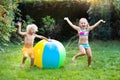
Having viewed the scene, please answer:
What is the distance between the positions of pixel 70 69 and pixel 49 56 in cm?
55

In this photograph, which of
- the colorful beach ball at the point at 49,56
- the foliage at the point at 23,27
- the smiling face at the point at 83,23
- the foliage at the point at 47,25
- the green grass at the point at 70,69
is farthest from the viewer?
the foliage at the point at 47,25

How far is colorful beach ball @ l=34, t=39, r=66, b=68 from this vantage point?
8.32 meters

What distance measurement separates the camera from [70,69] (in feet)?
27.3

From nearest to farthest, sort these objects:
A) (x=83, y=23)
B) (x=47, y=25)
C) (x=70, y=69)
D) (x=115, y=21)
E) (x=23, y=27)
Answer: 1. (x=70, y=69)
2. (x=83, y=23)
3. (x=115, y=21)
4. (x=23, y=27)
5. (x=47, y=25)

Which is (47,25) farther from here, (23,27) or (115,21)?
(115,21)

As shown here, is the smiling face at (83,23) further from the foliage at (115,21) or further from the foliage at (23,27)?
the foliage at (23,27)

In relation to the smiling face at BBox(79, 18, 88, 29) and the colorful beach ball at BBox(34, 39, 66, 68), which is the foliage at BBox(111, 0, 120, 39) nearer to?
the smiling face at BBox(79, 18, 88, 29)

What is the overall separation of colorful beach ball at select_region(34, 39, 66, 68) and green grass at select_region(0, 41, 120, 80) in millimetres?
160

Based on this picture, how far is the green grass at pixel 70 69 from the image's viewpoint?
7.57 m

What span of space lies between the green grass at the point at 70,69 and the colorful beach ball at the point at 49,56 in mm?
160

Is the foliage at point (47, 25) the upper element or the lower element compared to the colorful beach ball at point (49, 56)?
upper

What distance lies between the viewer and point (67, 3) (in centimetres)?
1343

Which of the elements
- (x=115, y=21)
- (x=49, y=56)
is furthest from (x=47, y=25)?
(x=49, y=56)

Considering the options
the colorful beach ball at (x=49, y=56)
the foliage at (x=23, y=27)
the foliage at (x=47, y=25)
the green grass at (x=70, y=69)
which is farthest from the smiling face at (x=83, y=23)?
the foliage at (x=47, y=25)
